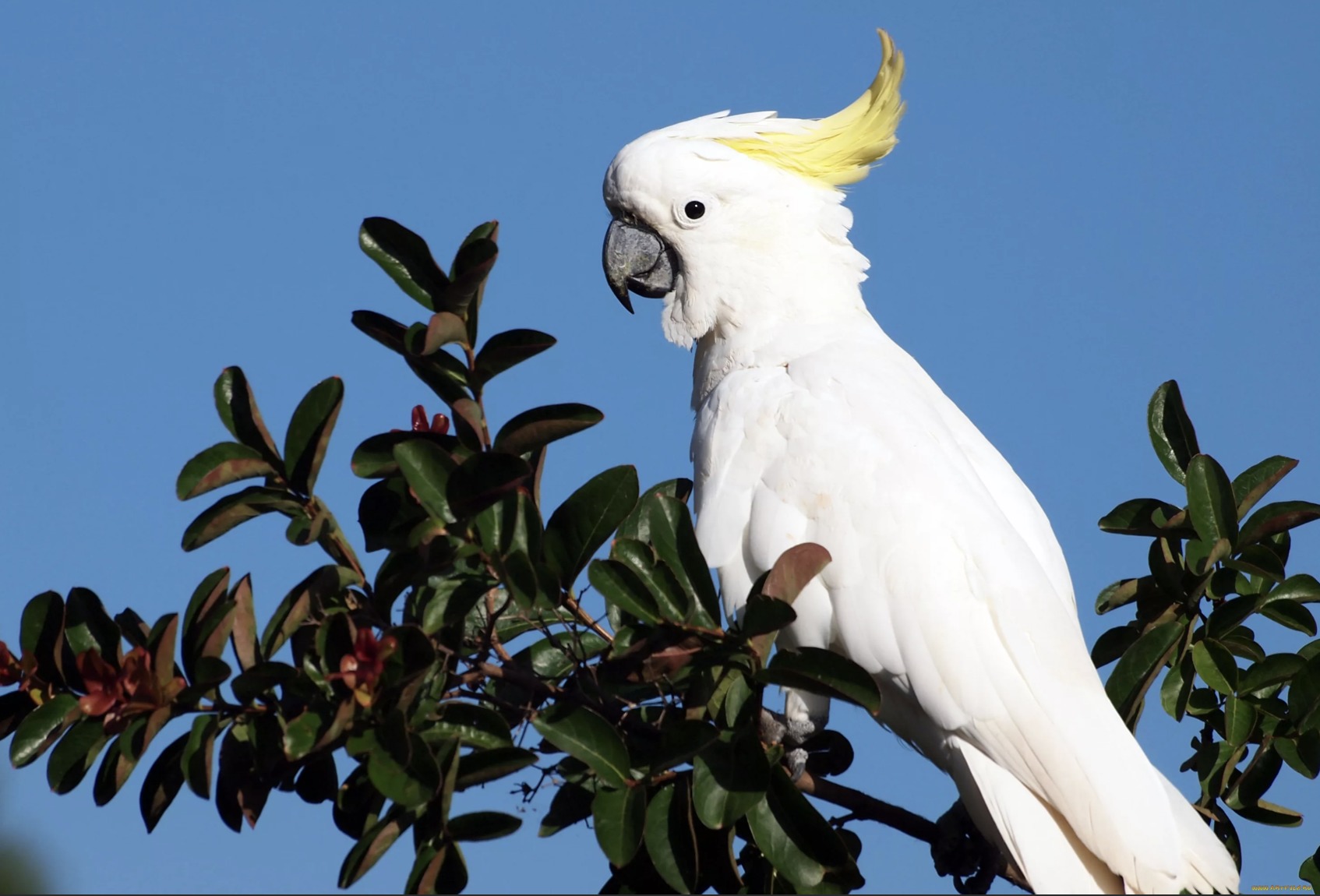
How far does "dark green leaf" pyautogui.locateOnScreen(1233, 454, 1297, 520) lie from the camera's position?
2.91m

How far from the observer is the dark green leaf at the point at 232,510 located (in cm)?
217

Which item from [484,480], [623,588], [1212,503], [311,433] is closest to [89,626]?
[311,433]

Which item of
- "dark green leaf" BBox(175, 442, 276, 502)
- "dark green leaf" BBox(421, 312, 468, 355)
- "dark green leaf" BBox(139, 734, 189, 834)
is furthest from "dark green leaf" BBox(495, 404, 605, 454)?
"dark green leaf" BBox(139, 734, 189, 834)

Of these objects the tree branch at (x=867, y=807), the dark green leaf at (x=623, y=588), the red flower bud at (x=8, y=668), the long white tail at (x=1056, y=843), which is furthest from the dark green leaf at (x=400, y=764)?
the long white tail at (x=1056, y=843)

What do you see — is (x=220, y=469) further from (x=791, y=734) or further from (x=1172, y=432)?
(x=1172, y=432)

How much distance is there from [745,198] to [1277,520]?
152cm

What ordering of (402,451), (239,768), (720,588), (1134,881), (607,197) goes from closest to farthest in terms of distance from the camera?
(402,451) < (239,768) < (1134,881) < (720,588) < (607,197)

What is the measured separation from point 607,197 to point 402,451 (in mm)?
1831

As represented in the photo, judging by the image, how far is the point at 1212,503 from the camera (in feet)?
→ 9.08

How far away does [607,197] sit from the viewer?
3732 millimetres

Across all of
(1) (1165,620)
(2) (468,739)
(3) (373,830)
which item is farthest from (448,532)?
(1) (1165,620)

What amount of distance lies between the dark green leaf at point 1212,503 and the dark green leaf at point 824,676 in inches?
40.6

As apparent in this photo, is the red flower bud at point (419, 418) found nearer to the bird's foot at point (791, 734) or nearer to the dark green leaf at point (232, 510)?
the dark green leaf at point (232, 510)

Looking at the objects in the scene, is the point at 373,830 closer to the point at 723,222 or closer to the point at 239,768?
the point at 239,768
